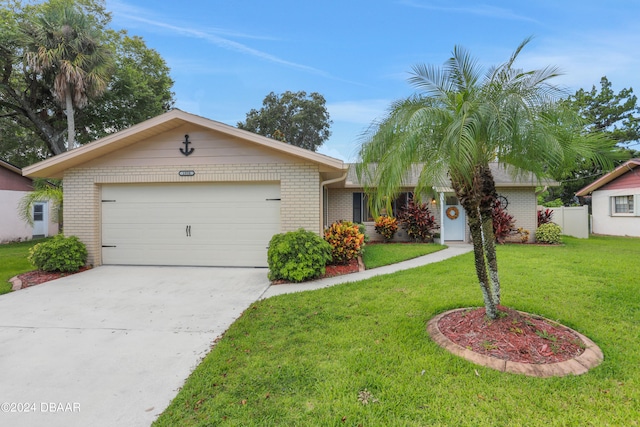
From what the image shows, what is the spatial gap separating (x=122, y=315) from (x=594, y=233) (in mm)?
22393

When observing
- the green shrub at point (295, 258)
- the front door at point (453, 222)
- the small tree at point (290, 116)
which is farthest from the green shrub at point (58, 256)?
the small tree at point (290, 116)

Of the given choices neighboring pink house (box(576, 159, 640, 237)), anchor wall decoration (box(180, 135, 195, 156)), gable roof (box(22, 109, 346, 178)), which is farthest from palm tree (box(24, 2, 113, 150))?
neighboring pink house (box(576, 159, 640, 237))

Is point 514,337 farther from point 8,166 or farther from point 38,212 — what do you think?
point 38,212

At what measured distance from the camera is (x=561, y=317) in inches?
158

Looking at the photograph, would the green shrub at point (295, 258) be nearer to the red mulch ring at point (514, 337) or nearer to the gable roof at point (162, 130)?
the gable roof at point (162, 130)

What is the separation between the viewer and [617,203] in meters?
15.7

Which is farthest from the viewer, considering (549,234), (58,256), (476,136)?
(549,234)

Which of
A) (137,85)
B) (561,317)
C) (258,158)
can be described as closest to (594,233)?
(561,317)

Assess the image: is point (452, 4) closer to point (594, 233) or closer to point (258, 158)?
point (258, 158)

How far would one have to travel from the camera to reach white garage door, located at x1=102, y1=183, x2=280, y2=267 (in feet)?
24.9

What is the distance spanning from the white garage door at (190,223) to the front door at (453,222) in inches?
322

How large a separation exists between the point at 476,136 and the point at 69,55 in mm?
17759

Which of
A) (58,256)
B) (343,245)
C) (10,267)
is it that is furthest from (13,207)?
(343,245)

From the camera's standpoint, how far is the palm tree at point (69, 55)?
1310cm
